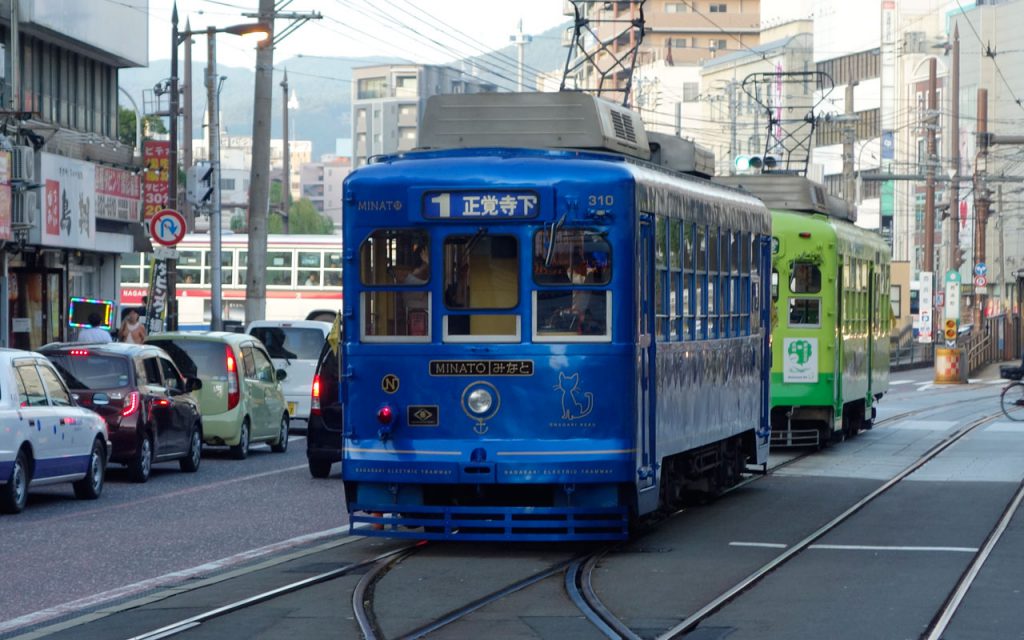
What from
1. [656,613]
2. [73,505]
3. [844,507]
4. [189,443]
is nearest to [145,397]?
[189,443]

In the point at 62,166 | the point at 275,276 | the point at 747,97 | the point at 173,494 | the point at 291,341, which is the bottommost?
the point at 173,494

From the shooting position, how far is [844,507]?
17406mm

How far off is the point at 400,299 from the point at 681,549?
8.81ft

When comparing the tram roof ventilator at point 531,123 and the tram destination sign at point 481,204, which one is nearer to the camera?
the tram destination sign at point 481,204

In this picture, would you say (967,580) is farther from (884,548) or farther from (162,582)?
(162,582)

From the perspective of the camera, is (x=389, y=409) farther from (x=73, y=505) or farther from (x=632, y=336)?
(x=73, y=505)

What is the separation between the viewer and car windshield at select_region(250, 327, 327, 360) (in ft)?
99.5

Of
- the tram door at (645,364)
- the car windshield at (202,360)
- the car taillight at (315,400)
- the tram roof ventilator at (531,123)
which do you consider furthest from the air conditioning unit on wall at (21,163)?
the tram door at (645,364)

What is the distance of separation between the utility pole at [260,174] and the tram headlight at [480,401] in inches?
741

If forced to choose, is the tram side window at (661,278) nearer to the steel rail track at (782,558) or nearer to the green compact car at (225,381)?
the steel rail track at (782,558)

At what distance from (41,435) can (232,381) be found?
23.9 ft

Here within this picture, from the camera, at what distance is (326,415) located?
2092 centimetres

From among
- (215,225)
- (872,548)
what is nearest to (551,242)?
(872,548)

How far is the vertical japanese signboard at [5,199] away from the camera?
31.1 m
